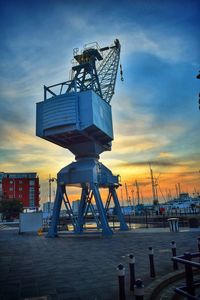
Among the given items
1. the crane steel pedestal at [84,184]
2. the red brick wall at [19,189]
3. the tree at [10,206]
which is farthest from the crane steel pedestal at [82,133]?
the red brick wall at [19,189]

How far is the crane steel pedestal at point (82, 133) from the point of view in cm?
2541

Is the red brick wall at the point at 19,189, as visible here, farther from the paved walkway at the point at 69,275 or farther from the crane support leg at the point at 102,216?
the paved walkway at the point at 69,275

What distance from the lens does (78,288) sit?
7895mm

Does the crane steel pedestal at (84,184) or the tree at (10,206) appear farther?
the tree at (10,206)

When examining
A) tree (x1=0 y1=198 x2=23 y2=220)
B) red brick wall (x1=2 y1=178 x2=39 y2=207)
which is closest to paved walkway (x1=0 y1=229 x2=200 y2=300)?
tree (x1=0 y1=198 x2=23 y2=220)

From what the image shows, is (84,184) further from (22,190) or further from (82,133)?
(22,190)

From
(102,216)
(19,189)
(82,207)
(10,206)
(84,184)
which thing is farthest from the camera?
(19,189)

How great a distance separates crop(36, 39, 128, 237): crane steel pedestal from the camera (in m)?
25.4

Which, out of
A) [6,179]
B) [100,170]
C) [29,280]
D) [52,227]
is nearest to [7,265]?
[29,280]

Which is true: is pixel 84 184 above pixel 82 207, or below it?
above

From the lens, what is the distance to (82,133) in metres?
25.7

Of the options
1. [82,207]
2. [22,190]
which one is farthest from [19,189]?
[82,207]

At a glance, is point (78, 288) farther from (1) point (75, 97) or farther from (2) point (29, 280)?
(1) point (75, 97)

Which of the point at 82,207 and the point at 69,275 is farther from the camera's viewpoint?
the point at 82,207
